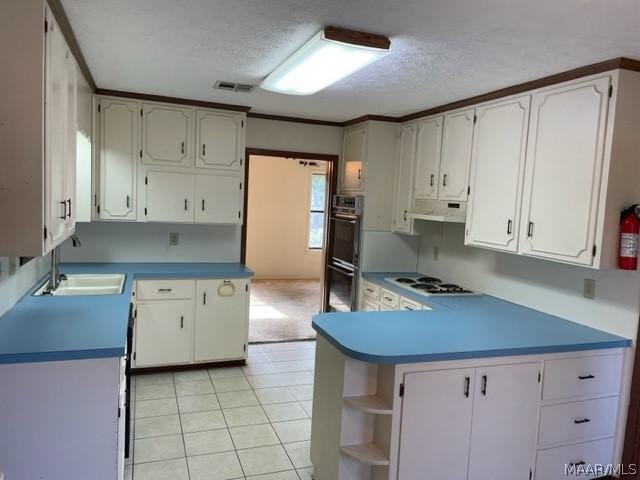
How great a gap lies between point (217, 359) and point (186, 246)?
3.55 feet

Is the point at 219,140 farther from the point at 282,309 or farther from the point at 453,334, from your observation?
the point at 282,309

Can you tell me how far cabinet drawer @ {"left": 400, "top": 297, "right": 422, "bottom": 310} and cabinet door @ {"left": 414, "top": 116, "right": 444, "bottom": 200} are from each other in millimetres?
879

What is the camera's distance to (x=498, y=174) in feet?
10.2

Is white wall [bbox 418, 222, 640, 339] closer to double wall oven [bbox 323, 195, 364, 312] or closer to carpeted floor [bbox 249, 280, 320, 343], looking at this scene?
double wall oven [bbox 323, 195, 364, 312]

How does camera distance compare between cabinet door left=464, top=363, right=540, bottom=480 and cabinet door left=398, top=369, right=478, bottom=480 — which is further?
cabinet door left=464, top=363, right=540, bottom=480

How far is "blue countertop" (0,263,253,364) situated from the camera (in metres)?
Answer: 1.90

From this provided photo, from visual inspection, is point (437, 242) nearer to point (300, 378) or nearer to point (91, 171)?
point (300, 378)

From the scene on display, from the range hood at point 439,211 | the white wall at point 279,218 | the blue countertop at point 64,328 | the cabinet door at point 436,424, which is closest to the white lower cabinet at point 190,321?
the blue countertop at point 64,328

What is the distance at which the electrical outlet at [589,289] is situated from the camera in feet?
8.94

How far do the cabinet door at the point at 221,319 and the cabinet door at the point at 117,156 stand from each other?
3.03 feet

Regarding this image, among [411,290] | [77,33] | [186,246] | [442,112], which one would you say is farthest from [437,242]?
[77,33]

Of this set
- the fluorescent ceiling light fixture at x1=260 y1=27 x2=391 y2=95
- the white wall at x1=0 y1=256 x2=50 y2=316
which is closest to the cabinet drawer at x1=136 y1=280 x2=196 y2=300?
the white wall at x1=0 y1=256 x2=50 y2=316

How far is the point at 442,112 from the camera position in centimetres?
371

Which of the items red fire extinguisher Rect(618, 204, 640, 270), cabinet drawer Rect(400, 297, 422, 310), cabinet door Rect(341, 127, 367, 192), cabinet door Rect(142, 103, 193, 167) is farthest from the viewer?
cabinet door Rect(341, 127, 367, 192)
